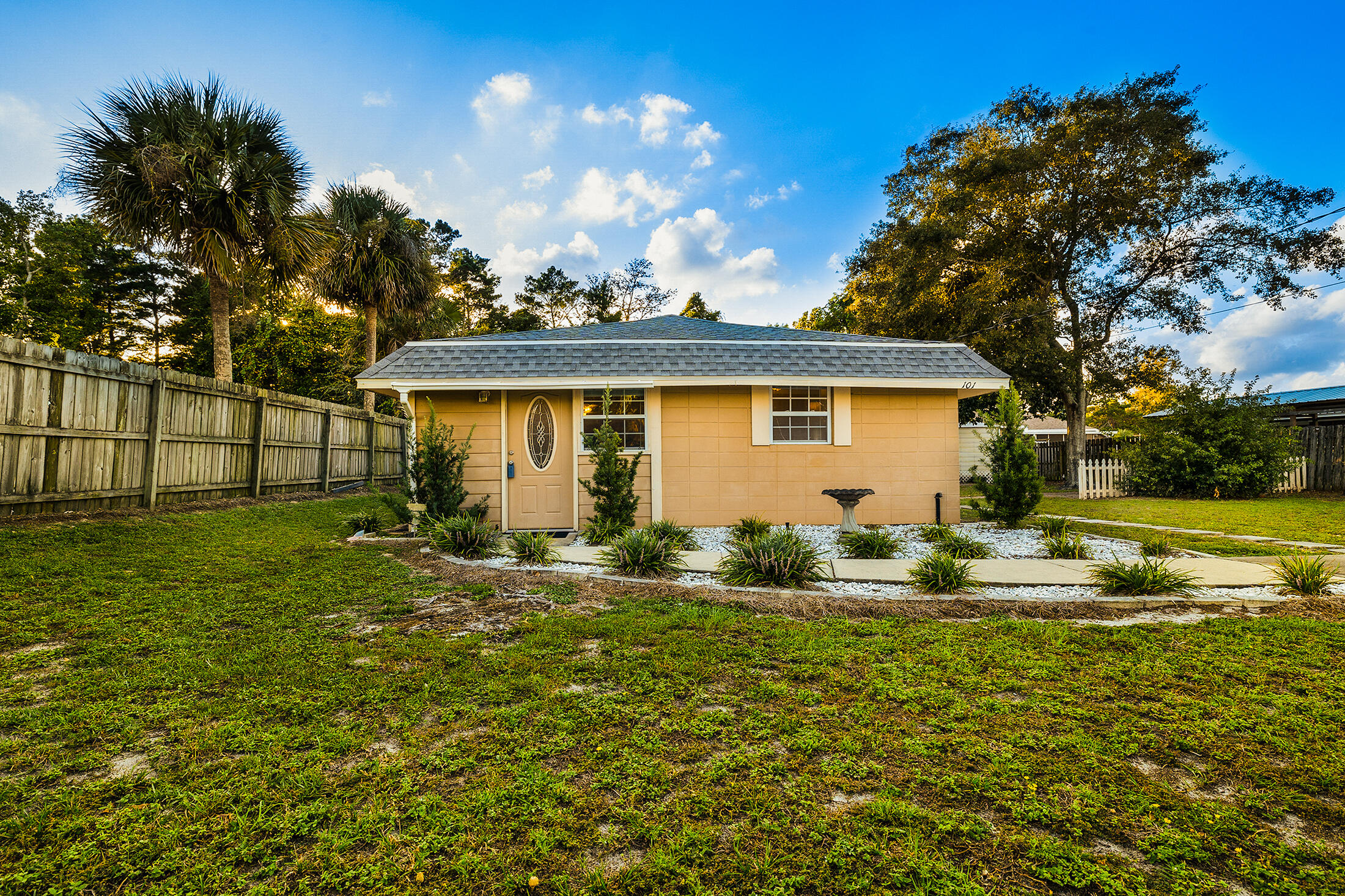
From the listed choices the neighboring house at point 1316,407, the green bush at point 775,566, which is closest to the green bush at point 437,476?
the green bush at point 775,566

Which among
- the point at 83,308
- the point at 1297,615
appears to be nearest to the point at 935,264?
the point at 1297,615

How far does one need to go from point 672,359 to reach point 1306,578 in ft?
23.8

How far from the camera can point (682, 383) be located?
8680 millimetres

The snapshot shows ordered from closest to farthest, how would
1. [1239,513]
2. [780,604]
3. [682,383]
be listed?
[780,604]
[682,383]
[1239,513]

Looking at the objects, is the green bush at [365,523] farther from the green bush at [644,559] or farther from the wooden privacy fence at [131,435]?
the green bush at [644,559]

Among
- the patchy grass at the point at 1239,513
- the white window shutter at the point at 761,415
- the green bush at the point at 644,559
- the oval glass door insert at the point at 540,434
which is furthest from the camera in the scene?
the white window shutter at the point at 761,415

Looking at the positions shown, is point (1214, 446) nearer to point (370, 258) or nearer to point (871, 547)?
point (871, 547)

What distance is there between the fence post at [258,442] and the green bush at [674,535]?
8.42 m

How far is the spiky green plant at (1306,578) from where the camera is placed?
15.1 ft

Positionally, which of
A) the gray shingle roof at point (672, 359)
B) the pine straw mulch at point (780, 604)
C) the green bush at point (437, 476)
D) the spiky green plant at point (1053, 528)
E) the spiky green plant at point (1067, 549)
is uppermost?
the gray shingle roof at point (672, 359)

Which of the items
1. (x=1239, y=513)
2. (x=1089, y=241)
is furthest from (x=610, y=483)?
(x=1089, y=241)

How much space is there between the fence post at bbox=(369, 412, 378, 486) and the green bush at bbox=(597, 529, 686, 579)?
13.0 metres

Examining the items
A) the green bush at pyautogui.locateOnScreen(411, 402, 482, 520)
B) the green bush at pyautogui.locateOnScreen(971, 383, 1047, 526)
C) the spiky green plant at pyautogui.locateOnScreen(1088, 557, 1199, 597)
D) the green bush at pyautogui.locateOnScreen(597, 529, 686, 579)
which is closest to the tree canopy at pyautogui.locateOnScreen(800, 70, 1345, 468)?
the green bush at pyautogui.locateOnScreen(971, 383, 1047, 526)

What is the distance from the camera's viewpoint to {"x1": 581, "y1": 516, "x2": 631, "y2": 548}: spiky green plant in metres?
7.13
